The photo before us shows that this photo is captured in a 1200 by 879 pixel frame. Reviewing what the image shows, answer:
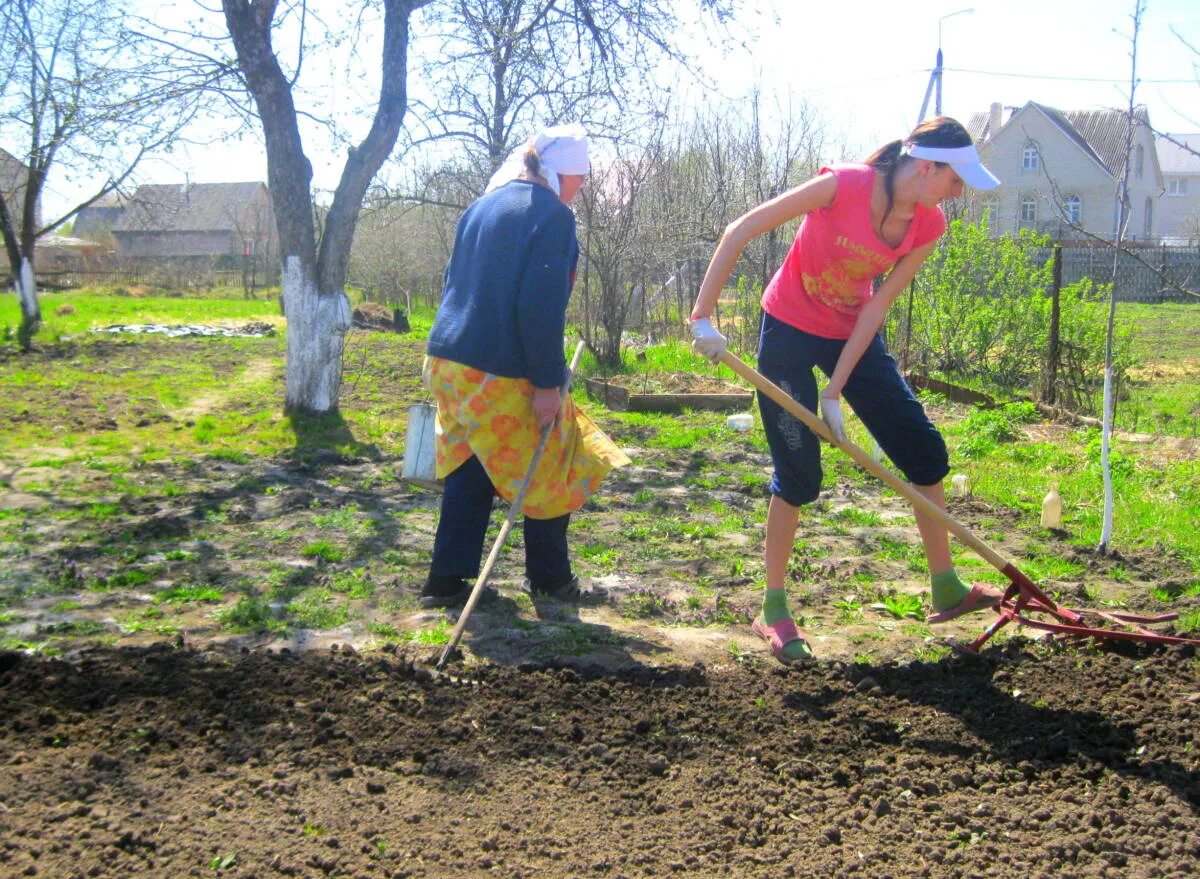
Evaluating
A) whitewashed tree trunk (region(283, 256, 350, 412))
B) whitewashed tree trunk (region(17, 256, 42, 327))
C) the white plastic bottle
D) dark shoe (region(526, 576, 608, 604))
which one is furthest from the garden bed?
whitewashed tree trunk (region(17, 256, 42, 327))

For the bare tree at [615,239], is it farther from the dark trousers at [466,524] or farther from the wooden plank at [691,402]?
the dark trousers at [466,524]

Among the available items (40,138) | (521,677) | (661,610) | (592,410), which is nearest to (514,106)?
(592,410)

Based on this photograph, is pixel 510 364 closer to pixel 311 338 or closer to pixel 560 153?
pixel 560 153

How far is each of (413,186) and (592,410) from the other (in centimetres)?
512

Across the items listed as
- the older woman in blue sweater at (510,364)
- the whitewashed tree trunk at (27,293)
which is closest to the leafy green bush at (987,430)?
the older woman in blue sweater at (510,364)

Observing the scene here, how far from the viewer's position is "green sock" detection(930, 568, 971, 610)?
410cm

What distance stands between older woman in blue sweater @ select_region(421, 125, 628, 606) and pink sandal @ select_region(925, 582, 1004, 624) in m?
1.41

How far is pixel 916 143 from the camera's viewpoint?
3537mm

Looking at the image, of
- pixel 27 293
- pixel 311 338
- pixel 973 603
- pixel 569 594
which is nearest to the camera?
pixel 973 603

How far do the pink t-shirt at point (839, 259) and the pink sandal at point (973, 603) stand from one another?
1098 millimetres

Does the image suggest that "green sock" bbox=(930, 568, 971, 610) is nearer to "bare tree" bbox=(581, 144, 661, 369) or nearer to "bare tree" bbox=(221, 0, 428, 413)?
"bare tree" bbox=(221, 0, 428, 413)

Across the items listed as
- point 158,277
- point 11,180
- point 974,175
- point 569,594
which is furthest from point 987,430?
point 158,277

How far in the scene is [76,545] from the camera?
5.32 meters

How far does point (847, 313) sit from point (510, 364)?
126 centimetres
